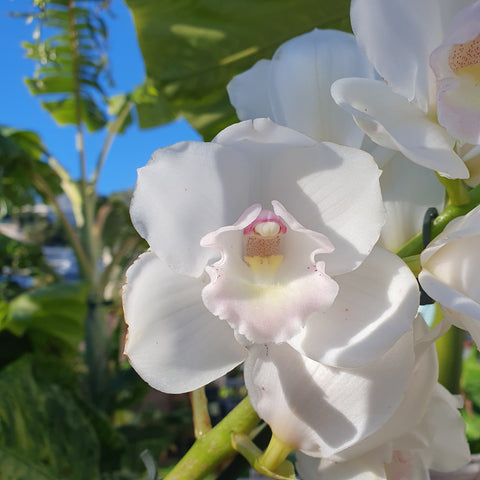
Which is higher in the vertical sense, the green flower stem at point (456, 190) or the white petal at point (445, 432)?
the green flower stem at point (456, 190)

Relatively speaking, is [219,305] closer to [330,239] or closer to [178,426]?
[330,239]

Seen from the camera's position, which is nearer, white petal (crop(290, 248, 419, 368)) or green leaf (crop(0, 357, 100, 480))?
white petal (crop(290, 248, 419, 368))

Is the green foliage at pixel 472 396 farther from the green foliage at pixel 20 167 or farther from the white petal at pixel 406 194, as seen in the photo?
the green foliage at pixel 20 167

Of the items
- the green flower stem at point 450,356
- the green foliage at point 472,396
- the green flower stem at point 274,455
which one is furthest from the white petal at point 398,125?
the green foliage at point 472,396

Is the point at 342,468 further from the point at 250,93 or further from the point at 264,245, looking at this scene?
the point at 250,93

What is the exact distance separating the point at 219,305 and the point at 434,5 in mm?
266

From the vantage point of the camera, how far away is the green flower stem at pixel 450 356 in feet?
2.09

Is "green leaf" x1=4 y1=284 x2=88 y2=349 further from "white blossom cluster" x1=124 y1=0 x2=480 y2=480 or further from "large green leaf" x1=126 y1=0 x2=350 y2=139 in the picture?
"white blossom cluster" x1=124 y1=0 x2=480 y2=480

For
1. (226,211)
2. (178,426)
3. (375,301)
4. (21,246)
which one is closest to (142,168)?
(226,211)

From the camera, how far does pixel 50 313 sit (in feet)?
7.67

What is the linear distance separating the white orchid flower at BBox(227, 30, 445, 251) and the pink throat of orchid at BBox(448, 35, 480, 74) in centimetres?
7

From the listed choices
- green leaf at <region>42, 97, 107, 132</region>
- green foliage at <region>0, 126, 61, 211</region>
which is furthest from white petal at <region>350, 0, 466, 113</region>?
green leaf at <region>42, 97, 107, 132</region>

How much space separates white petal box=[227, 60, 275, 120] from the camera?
458mm

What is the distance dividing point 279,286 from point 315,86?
180mm
